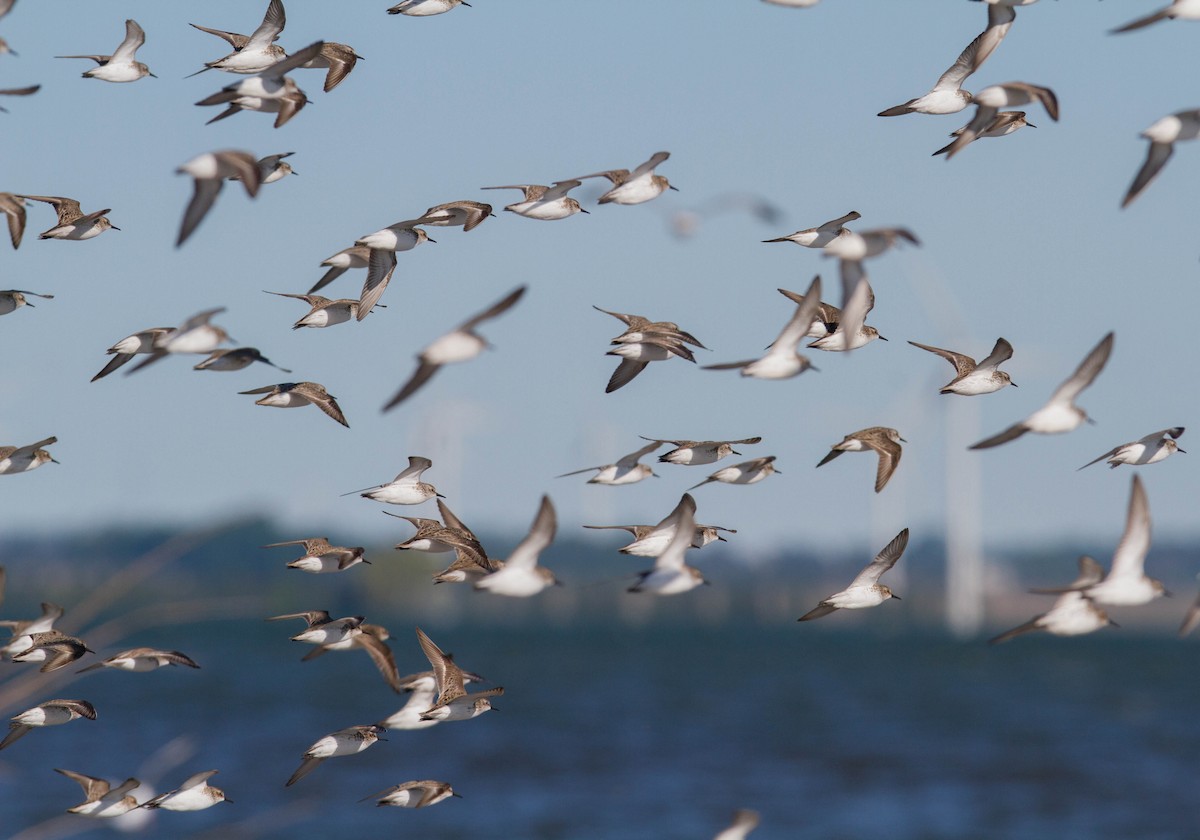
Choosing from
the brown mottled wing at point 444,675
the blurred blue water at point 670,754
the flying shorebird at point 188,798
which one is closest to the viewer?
the brown mottled wing at point 444,675

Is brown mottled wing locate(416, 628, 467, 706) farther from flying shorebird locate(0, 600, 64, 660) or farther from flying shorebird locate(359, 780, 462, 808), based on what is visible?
flying shorebird locate(0, 600, 64, 660)

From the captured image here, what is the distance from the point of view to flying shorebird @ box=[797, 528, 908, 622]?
47.6ft

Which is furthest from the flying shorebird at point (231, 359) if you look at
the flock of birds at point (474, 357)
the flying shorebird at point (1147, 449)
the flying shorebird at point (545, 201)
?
the flying shorebird at point (1147, 449)

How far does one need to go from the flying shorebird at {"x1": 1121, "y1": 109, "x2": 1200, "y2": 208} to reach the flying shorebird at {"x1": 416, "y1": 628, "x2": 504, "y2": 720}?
637 cm

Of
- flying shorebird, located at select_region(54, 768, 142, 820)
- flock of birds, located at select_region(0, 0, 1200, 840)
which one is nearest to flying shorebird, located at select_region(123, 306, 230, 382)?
flock of birds, located at select_region(0, 0, 1200, 840)

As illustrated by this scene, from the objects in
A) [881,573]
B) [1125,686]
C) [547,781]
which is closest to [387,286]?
[881,573]

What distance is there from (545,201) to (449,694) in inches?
191

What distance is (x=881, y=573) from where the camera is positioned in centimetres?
1498

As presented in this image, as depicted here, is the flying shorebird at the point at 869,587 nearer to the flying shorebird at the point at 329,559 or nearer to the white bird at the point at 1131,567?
the white bird at the point at 1131,567

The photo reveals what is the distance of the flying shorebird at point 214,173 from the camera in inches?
502

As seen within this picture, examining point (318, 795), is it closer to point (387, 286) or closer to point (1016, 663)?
point (387, 286)

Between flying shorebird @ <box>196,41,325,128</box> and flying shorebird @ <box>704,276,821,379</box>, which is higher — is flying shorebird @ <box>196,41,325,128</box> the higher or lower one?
the higher one

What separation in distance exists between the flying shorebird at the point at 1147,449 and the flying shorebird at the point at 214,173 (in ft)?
24.5

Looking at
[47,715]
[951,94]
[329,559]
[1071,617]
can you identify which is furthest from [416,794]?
[951,94]
